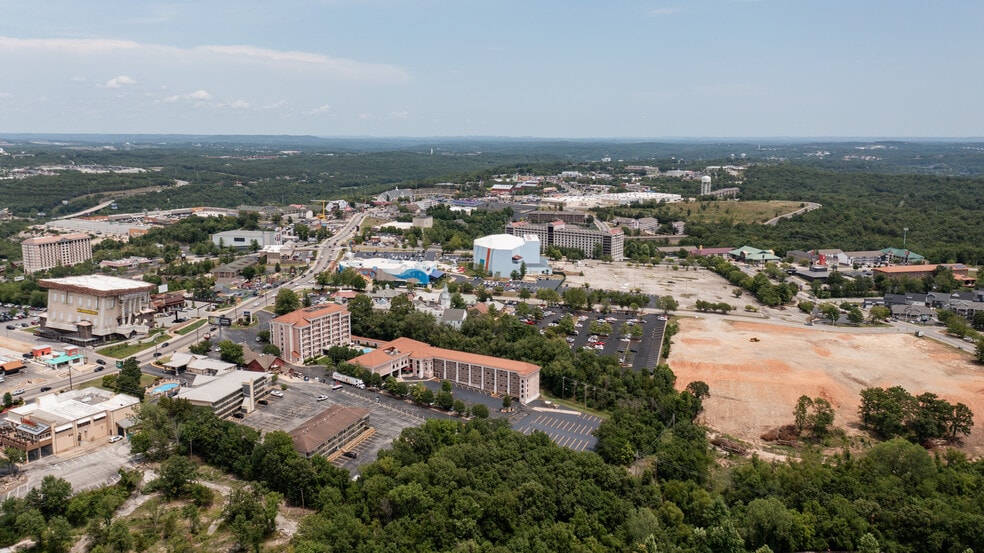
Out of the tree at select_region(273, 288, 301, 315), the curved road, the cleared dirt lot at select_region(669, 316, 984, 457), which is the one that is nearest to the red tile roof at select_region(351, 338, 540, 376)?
the cleared dirt lot at select_region(669, 316, 984, 457)

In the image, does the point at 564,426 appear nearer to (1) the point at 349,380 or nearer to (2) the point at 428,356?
(2) the point at 428,356

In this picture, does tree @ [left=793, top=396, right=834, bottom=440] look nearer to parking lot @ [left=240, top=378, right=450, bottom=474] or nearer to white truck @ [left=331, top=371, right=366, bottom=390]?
parking lot @ [left=240, top=378, right=450, bottom=474]

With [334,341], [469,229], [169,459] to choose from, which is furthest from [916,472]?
[469,229]

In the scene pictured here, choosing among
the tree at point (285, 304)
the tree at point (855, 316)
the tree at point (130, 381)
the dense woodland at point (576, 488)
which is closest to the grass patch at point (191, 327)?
the tree at point (285, 304)

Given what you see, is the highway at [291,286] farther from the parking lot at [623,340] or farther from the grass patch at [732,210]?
the grass patch at [732,210]

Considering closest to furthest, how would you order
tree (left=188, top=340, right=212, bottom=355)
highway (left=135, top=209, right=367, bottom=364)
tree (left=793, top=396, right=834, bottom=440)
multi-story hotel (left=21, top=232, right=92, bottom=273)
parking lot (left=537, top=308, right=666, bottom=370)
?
1. tree (left=793, top=396, right=834, bottom=440)
2. tree (left=188, top=340, right=212, bottom=355)
3. highway (left=135, top=209, right=367, bottom=364)
4. parking lot (left=537, top=308, right=666, bottom=370)
5. multi-story hotel (left=21, top=232, right=92, bottom=273)
